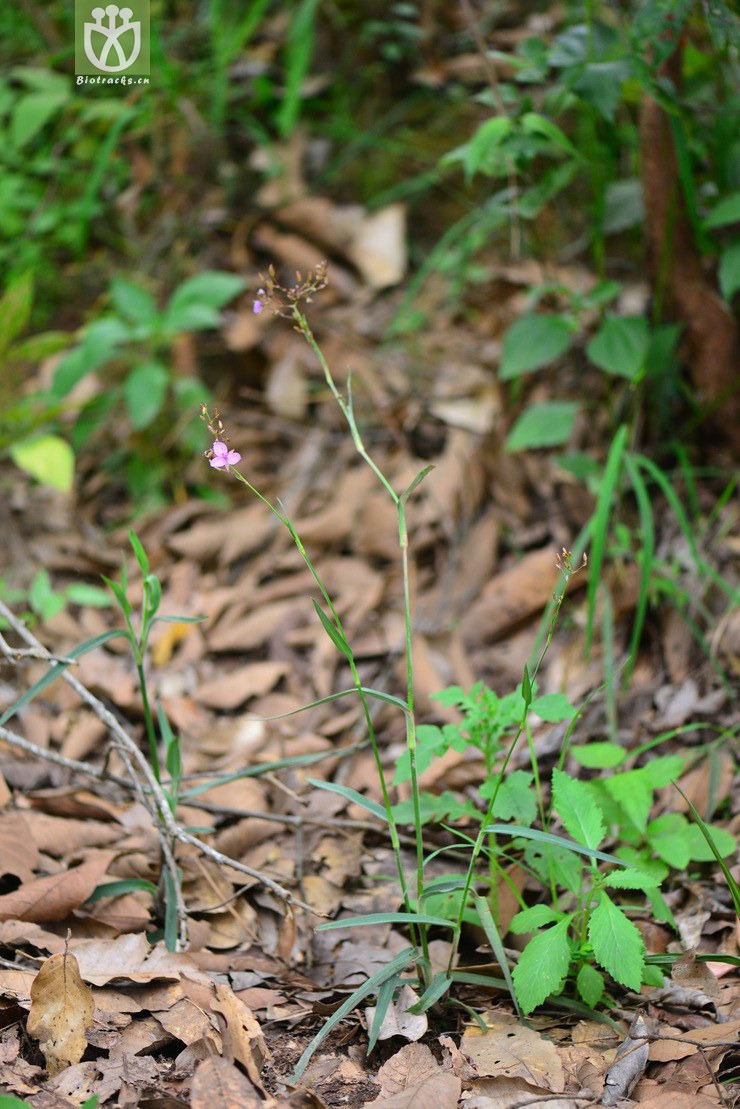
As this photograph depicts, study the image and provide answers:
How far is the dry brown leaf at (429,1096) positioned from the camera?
1.17m

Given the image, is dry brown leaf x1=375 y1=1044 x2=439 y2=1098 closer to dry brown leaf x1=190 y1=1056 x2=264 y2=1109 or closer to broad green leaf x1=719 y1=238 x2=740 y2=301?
dry brown leaf x1=190 y1=1056 x2=264 y2=1109

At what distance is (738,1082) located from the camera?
1213 millimetres

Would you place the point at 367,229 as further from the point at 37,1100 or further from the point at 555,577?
the point at 37,1100

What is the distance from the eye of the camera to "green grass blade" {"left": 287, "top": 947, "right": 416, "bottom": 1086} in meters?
1.22

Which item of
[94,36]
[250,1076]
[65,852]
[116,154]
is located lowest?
[65,852]

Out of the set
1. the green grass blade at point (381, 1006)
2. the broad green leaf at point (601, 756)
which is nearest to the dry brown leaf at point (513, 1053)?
the green grass blade at point (381, 1006)

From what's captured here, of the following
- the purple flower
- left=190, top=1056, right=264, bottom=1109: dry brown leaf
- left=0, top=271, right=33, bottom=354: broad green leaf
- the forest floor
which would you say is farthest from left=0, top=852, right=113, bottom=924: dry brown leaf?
left=0, top=271, right=33, bottom=354: broad green leaf

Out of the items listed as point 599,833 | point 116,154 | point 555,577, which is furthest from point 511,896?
point 116,154

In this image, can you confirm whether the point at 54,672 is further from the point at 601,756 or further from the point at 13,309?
the point at 13,309

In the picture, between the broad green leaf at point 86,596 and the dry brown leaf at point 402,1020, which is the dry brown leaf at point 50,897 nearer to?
the dry brown leaf at point 402,1020

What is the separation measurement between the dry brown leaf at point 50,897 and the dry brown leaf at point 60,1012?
241 mm

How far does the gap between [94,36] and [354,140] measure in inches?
39.6

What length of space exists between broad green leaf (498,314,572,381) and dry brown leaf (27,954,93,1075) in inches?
65.9

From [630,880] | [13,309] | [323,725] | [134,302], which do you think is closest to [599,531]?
[323,725]
